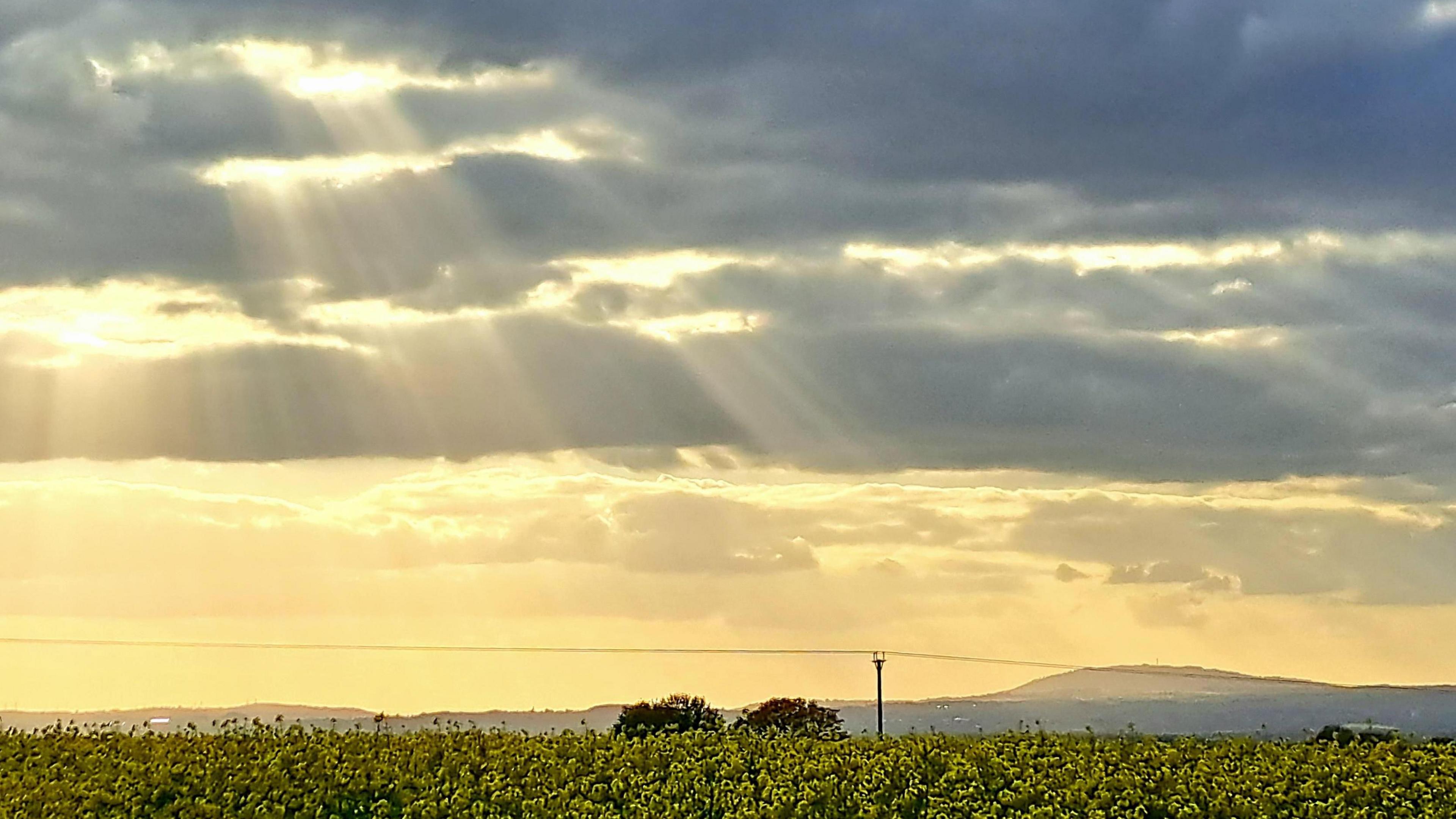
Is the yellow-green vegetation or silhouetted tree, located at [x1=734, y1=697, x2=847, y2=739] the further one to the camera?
silhouetted tree, located at [x1=734, y1=697, x2=847, y2=739]

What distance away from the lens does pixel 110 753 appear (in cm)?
2961

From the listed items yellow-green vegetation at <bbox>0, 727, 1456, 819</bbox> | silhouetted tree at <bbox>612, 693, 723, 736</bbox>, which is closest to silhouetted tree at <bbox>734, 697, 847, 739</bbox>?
silhouetted tree at <bbox>612, 693, 723, 736</bbox>

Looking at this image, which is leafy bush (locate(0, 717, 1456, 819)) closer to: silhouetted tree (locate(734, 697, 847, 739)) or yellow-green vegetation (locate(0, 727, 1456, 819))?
yellow-green vegetation (locate(0, 727, 1456, 819))

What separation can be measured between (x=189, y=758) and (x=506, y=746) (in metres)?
5.15

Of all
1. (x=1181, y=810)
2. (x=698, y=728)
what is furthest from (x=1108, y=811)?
(x=698, y=728)

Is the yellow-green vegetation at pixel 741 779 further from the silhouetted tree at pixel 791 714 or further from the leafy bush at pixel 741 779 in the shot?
the silhouetted tree at pixel 791 714

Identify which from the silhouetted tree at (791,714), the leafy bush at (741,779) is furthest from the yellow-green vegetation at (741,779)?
the silhouetted tree at (791,714)

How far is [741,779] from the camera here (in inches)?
1049

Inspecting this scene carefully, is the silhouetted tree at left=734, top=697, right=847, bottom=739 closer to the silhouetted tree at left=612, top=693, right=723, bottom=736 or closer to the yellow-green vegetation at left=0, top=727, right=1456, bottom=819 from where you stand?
the silhouetted tree at left=612, top=693, right=723, bottom=736

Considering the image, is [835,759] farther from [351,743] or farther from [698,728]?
[351,743]

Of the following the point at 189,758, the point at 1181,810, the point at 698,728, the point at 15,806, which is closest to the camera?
the point at 1181,810

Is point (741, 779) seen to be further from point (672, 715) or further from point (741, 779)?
point (672, 715)

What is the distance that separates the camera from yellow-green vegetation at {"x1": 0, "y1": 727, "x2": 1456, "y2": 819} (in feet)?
83.2

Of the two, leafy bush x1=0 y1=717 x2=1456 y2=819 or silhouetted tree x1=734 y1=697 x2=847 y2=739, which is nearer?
leafy bush x1=0 y1=717 x2=1456 y2=819
